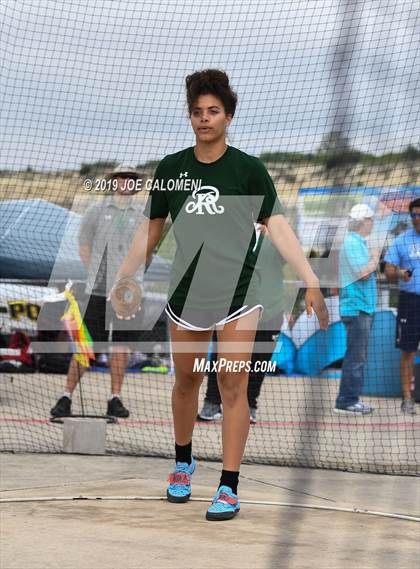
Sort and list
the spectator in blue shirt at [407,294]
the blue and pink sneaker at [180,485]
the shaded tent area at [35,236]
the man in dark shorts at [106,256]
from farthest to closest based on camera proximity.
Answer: the spectator in blue shirt at [407,294] < the shaded tent area at [35,236] < the man in dark shorts at [106,256] < the blue and pink sneaker at [180,485]

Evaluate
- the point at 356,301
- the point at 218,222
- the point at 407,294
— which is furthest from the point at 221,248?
the point at 407,294

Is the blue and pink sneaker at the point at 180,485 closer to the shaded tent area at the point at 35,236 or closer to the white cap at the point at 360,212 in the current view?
→ the shaded tent area at the point at 35,236

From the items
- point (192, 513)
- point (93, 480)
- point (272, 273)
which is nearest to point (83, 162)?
point (272, 273)

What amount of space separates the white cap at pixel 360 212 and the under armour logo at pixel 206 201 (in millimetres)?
4503

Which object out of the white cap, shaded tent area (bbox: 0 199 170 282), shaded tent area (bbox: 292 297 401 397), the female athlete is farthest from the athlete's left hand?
shaded tent area (bbox: 292 297 401 397)

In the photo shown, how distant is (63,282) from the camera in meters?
10.7

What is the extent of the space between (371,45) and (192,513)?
12.5ft

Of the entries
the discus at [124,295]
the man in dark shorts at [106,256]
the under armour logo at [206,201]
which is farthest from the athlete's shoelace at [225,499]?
the man in dark shorts at [106,256]

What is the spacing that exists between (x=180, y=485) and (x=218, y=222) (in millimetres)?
1165

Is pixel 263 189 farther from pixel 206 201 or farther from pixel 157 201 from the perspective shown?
pixel 157 201

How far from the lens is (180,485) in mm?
4738

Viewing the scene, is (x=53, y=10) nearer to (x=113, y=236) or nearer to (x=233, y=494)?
(x=113, y=236)

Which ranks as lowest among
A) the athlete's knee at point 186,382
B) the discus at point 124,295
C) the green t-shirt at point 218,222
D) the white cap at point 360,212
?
the athlete's knee at point 186,382

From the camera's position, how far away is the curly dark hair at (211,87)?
177 inches
